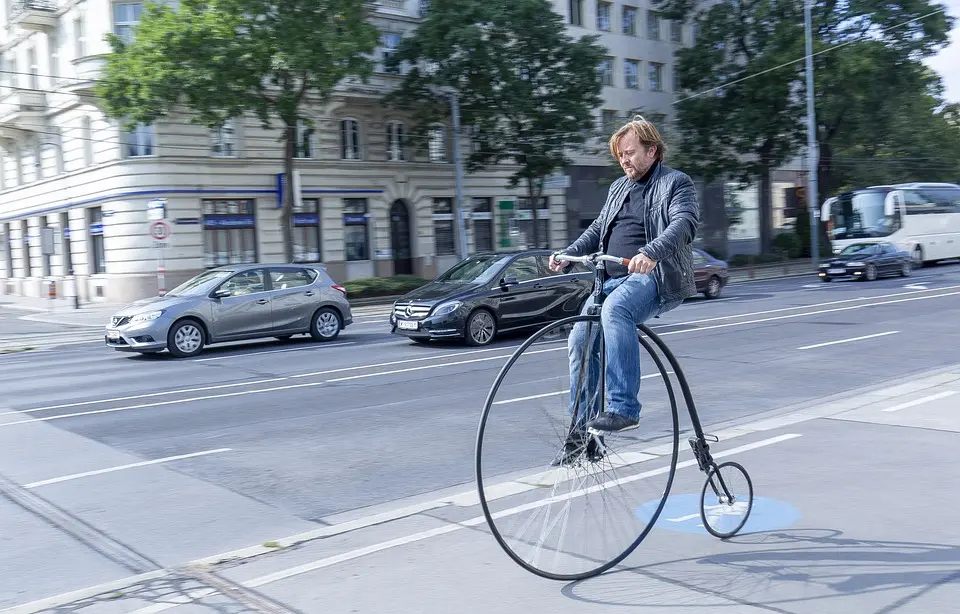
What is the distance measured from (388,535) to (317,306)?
13819mm

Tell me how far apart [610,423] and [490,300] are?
1222 cm

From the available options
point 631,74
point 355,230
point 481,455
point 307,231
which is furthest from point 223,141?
point 481,455

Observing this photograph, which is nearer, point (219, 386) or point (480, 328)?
point (219, 386)

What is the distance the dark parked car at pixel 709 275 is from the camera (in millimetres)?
26562

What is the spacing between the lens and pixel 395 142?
135ft

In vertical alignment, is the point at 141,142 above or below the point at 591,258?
above

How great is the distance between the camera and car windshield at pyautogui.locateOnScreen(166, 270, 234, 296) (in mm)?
17312

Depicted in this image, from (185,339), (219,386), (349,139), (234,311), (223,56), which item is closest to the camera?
(219,386)

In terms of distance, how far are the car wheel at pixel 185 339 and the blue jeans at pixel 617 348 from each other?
13.3 m

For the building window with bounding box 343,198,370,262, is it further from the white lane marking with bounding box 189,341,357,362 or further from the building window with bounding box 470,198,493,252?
the white lane marking with bounding box 189,341,357,362

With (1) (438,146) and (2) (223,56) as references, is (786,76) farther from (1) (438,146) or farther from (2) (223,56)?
(2) (223,56)

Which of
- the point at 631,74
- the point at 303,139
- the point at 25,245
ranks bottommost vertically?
the point at 25,245

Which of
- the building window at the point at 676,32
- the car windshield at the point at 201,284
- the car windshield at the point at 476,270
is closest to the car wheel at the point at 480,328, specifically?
the car windshield at the point at 476,270

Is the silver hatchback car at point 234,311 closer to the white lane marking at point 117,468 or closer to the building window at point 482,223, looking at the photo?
the white lane marking at point 117,468
